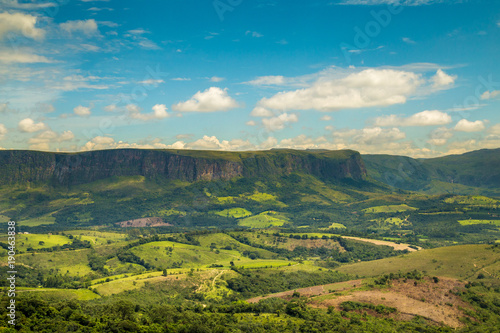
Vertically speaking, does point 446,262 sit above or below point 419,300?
below

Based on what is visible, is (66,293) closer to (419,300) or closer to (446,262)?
(419,300)

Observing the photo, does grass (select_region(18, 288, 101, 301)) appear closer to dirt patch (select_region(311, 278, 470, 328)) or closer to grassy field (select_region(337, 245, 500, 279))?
dirt patch (select_region(311, 278, 470, 328))

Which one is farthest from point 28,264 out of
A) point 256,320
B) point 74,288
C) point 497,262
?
point 497,262

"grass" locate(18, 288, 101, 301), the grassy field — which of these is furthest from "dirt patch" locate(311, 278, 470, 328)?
"grass" locate(18, 288, 101, 301)

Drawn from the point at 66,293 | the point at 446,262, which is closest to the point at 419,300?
the point at 446,262

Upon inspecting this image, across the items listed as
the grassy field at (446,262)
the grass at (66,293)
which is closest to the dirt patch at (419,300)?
the grassy field at (446,262)

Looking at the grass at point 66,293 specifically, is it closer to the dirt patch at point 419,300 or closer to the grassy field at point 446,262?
the dirt patch at point 419,300

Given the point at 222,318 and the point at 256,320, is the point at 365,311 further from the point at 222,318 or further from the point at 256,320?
the point at 222,318
